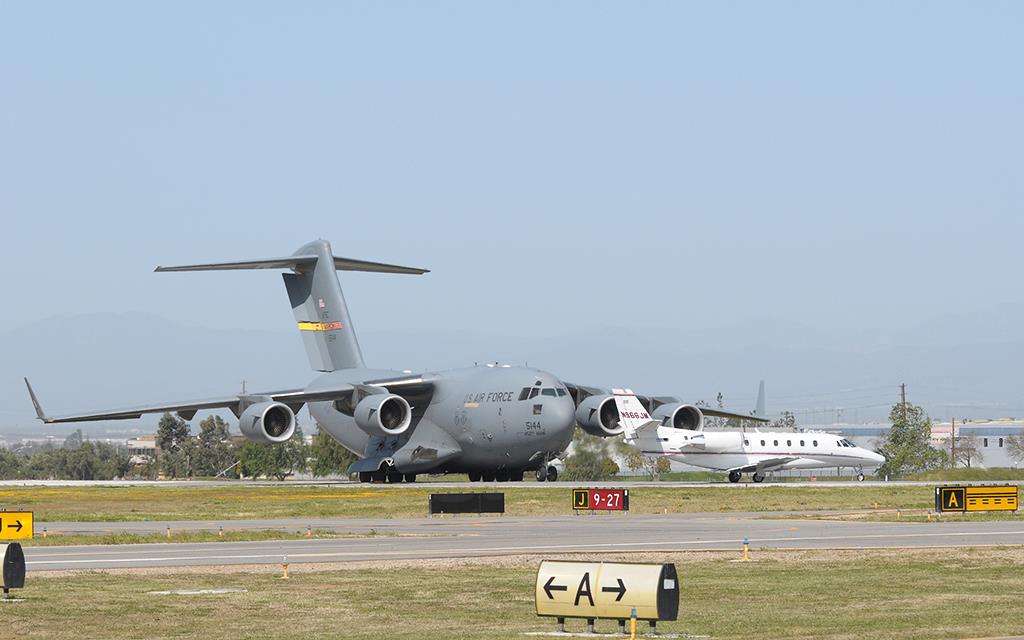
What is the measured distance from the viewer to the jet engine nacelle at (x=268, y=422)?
233 feet

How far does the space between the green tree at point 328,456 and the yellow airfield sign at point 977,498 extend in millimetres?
71394

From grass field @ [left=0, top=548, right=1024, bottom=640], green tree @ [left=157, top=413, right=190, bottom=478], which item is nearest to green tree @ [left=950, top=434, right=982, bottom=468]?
green tree @ [left=157, top=413, right=190, bottom=478]

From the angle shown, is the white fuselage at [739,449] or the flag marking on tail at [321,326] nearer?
the white fuselage at [739,449]

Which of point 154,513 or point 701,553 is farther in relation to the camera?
point 154,513

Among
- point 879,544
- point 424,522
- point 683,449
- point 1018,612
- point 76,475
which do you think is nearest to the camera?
point 1018,612

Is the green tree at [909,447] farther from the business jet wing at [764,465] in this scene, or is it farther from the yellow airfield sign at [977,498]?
the yellow airfield sign at [977,498]

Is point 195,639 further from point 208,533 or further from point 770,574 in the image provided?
point 208,533

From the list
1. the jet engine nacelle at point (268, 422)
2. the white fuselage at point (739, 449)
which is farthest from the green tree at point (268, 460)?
the jet engine nacelle at point (268, 422)

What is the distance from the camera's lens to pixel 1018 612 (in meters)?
22.8

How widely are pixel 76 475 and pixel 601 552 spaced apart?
127743mm

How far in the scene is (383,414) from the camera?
237 feet

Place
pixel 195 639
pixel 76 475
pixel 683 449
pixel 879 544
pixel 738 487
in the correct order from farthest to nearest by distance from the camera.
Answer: pixel 76 475 → pixel 683 449 → pixel 738 487 → pixel 879 544 → pixel 195 639

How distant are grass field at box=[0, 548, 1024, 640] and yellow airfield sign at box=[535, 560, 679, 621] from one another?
1.02 m

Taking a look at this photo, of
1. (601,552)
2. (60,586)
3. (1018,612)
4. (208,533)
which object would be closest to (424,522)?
(208,533)
